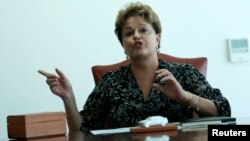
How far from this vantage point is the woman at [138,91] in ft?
5.81

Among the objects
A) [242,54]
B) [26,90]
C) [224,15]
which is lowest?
[26,90]

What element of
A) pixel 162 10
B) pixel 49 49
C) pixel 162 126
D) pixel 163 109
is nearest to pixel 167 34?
pixel 162 10

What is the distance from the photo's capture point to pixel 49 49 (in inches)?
98.5

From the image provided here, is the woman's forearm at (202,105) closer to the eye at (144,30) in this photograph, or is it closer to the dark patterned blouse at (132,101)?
the dark patterned blouse at (132,101)

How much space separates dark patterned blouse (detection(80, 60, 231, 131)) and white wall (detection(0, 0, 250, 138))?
1.88 feet

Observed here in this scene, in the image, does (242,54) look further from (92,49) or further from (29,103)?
(29,103)

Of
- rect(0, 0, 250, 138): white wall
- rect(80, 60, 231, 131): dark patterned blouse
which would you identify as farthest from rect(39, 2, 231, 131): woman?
rect(0, 0, 250, 138): white wall

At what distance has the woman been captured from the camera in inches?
69.7

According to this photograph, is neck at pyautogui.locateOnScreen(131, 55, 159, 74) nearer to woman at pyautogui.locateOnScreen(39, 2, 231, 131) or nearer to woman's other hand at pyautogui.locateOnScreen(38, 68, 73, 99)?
woman at pyautogui.locateOnScreen(39, 2, 231, 131)

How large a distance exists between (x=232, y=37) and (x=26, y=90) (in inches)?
52.5

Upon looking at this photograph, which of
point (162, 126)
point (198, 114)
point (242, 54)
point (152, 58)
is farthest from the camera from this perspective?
point (242, 54)

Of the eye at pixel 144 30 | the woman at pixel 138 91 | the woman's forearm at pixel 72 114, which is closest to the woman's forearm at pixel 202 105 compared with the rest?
the woman at pixel 138 91

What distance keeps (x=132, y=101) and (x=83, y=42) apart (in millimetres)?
802

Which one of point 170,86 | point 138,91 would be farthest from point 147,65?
point 170,86
